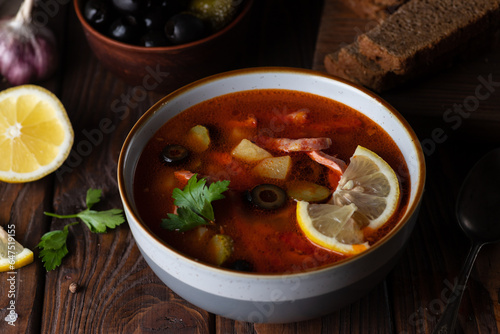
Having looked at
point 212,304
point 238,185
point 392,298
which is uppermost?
point 238,185

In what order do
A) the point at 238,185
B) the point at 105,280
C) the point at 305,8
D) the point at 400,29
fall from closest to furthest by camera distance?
the point at 238,185, the point at 105,280, the point at 400,29, the point at 305,8

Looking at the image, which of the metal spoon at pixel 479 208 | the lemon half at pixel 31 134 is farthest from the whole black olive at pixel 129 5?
the metal spoon at pixel 479 208

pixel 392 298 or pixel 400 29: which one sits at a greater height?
pixel 400 29

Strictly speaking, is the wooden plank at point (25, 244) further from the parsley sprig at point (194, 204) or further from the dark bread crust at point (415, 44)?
the dark bread crust at point (415, 44)

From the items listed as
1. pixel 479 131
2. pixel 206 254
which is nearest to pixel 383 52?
pixel 479 131

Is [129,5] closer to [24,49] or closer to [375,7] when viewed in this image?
[24,49]

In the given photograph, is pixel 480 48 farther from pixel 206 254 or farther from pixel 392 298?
pixel 206 254
